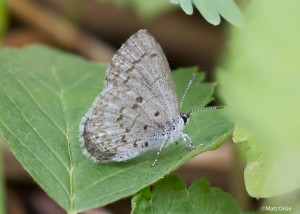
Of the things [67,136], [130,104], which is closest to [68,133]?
[67,136]

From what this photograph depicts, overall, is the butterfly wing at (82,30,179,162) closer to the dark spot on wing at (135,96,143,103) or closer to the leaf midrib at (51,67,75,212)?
the dark spot on wing at (135,96,143,103)

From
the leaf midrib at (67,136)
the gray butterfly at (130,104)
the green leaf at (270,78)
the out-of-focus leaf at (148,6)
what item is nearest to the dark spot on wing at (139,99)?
the gray butterfly at (130,104)

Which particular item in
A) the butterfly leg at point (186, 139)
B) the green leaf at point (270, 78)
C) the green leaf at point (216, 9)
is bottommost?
the butterfly leg at point (186, 139)

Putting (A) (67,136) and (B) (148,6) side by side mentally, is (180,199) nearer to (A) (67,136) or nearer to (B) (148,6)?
(A) (67,136)

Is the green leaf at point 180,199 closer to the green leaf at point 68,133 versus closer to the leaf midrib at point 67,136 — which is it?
the green leaf at point 68,133

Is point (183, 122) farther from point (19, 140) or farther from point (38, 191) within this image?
point (38, 191)

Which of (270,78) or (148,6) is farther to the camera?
(148,6)

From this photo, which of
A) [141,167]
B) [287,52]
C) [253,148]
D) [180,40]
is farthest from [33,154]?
[180,40]
